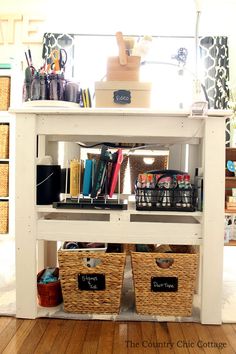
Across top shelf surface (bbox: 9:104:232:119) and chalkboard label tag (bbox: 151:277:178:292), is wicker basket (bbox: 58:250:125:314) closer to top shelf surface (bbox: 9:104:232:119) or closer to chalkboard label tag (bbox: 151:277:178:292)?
chalkboard label tag (bbox: 151:277:178:292)

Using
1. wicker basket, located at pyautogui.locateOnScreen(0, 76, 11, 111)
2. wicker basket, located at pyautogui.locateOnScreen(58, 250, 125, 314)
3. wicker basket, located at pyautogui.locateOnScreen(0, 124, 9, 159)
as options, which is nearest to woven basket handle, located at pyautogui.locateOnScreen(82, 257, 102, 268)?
wicker basket, located at pyautogui.locateOnScreen(58, 250, 125, 314)

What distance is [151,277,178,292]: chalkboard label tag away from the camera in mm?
1531

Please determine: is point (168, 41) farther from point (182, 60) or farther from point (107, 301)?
point (107, 301)

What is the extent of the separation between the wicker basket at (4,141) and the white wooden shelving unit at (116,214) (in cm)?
174

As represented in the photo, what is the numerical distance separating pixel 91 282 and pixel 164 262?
0.32m

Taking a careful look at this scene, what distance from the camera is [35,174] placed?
1.53m

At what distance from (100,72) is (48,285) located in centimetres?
264

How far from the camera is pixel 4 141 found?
3186 millimetres

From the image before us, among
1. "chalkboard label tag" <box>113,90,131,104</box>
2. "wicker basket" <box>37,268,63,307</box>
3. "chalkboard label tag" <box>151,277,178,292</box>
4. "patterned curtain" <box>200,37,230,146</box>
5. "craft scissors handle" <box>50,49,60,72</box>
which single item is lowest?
"wicker basket" <box>37,268,63,307</box>

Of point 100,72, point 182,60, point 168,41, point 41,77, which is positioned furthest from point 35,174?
point 168,41

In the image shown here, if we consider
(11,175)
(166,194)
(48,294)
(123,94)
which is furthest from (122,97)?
(11,175)

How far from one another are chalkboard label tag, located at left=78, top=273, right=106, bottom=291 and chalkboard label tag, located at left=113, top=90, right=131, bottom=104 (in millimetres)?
754

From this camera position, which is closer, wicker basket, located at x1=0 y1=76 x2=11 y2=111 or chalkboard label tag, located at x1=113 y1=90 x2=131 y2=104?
chalkboard label tag, located at x1=113 y1=90 x2=131 y2=104

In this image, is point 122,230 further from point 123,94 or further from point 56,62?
point 56,62
